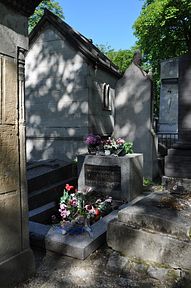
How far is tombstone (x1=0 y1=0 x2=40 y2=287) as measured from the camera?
9.86 ft

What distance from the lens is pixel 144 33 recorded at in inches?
827

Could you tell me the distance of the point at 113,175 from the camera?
6.96 metres

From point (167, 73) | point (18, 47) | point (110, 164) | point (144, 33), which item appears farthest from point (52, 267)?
point (144, 33)

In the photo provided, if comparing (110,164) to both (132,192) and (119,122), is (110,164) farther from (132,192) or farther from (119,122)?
(119,122)

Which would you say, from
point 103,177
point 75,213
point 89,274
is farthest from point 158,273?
point 103,177

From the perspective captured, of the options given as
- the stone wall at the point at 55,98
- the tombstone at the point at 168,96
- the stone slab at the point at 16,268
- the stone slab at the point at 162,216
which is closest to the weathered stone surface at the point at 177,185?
the stone slab at the point at 162,216

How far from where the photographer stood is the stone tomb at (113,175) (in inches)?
264

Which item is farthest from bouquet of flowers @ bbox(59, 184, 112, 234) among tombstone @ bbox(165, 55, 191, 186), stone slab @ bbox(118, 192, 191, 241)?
tombstone @ bbox(165, 55, 191, 186)

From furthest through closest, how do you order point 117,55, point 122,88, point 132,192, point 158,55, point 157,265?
1. point 117,55
2. point 158,55
3. point 122,88
4. point 132,192
5. point 157,265

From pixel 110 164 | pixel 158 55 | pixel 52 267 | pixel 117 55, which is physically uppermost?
pixel 117 55

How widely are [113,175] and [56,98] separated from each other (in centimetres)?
597

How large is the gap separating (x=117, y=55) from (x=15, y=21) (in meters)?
37.2

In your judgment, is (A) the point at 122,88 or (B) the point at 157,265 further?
(A) the point at 122,88

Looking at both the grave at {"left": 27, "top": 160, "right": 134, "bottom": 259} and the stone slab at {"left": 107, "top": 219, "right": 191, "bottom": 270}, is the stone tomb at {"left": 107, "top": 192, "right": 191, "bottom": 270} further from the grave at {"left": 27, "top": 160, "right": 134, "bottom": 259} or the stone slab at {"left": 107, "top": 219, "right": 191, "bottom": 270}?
the grave at {"left": 27, "top": 160, "right": 134, "bottom": 259}
